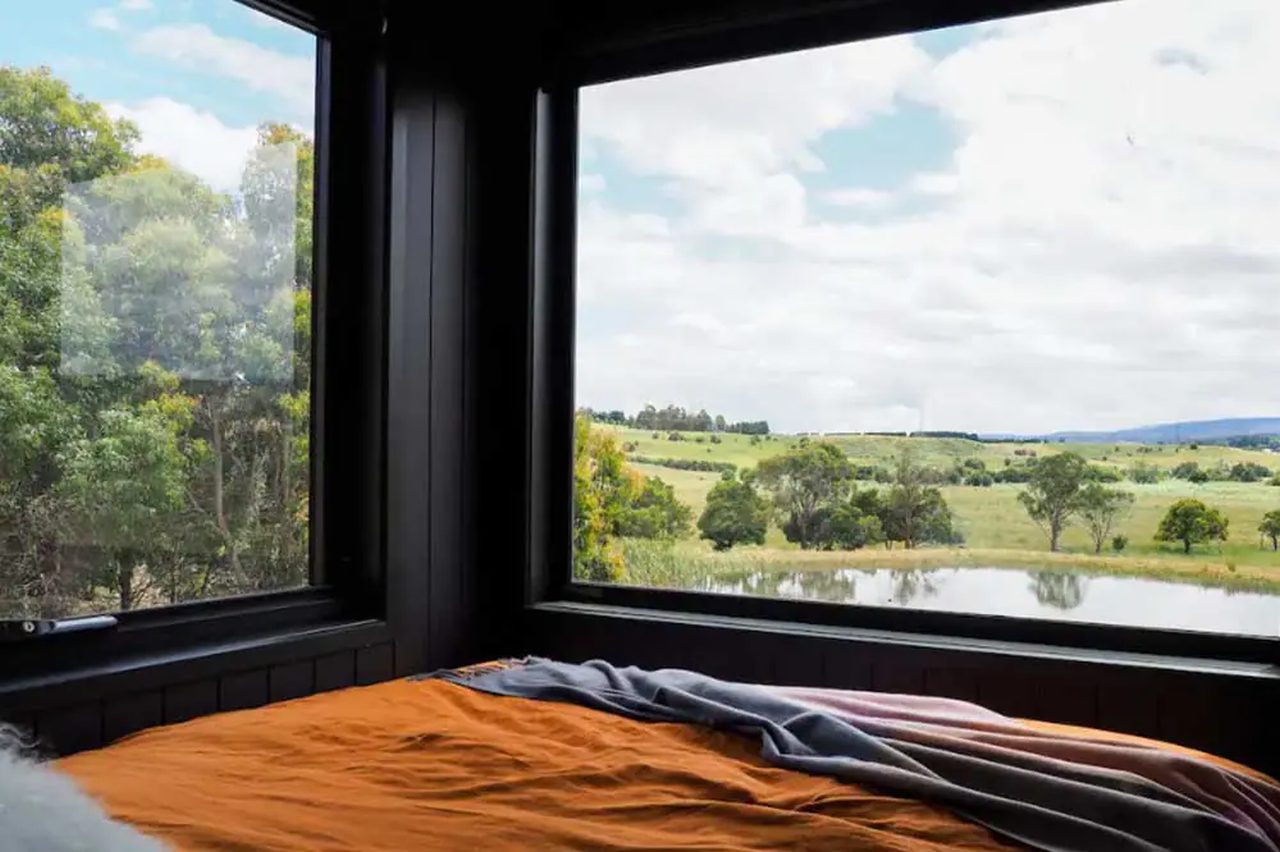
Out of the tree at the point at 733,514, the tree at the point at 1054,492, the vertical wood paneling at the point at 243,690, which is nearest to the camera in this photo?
the vertical wood paneling at the point at 243,690

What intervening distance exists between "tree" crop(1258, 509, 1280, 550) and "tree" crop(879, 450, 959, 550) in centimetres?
63

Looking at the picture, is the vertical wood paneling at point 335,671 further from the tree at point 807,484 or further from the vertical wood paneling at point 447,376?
the tree at point 807,484

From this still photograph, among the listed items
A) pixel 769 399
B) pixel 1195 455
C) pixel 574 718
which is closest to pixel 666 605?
pixel 769 399

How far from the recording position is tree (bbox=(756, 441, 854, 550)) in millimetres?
2760

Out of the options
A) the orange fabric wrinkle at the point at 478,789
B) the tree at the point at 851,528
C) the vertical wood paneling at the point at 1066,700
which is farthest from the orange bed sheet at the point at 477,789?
the tree at the point at 851,528

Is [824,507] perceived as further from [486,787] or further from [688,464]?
[486,787]

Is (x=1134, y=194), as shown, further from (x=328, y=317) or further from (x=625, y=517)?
(x=328, y=317)

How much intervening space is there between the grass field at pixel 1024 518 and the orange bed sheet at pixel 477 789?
0.89m

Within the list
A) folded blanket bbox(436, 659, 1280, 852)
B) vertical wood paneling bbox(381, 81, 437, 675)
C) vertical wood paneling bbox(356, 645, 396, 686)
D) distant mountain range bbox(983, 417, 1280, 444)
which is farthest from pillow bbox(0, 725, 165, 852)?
distant mountain range bbox(983, 417, 1280, 444)

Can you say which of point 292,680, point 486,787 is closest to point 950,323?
point 486,787

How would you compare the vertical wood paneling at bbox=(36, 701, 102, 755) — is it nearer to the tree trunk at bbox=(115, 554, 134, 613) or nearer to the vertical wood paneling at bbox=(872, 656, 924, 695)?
the tree trunk at bbox=(115, 554, 134, 613)

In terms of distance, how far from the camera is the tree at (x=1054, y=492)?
2.50 m

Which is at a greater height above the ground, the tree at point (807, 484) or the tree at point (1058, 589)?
the tree at point (807, 484)

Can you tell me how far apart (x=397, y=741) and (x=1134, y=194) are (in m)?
1.90
